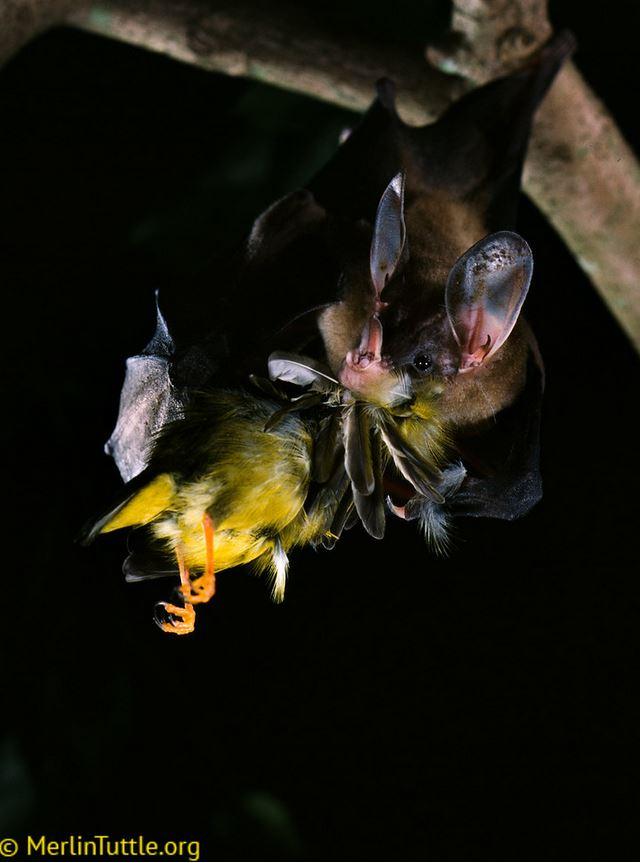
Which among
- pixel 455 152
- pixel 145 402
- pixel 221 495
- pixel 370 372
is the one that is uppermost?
pixel 455 152

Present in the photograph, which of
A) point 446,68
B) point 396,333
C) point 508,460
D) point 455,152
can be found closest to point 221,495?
point 396,333

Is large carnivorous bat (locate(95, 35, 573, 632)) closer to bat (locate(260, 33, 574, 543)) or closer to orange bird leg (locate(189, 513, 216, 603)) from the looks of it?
bat (locate(260, 33, 574, 543))

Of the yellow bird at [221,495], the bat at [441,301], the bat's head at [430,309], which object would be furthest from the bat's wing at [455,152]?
the yellow bird at [221,495]

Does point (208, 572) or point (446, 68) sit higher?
point (446, 68)

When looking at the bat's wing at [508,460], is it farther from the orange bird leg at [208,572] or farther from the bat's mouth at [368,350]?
the orange bird leg at [208,572]

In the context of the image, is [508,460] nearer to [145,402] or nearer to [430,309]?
[430,309]

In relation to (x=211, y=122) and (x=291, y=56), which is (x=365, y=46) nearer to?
(x=291, y=56)
